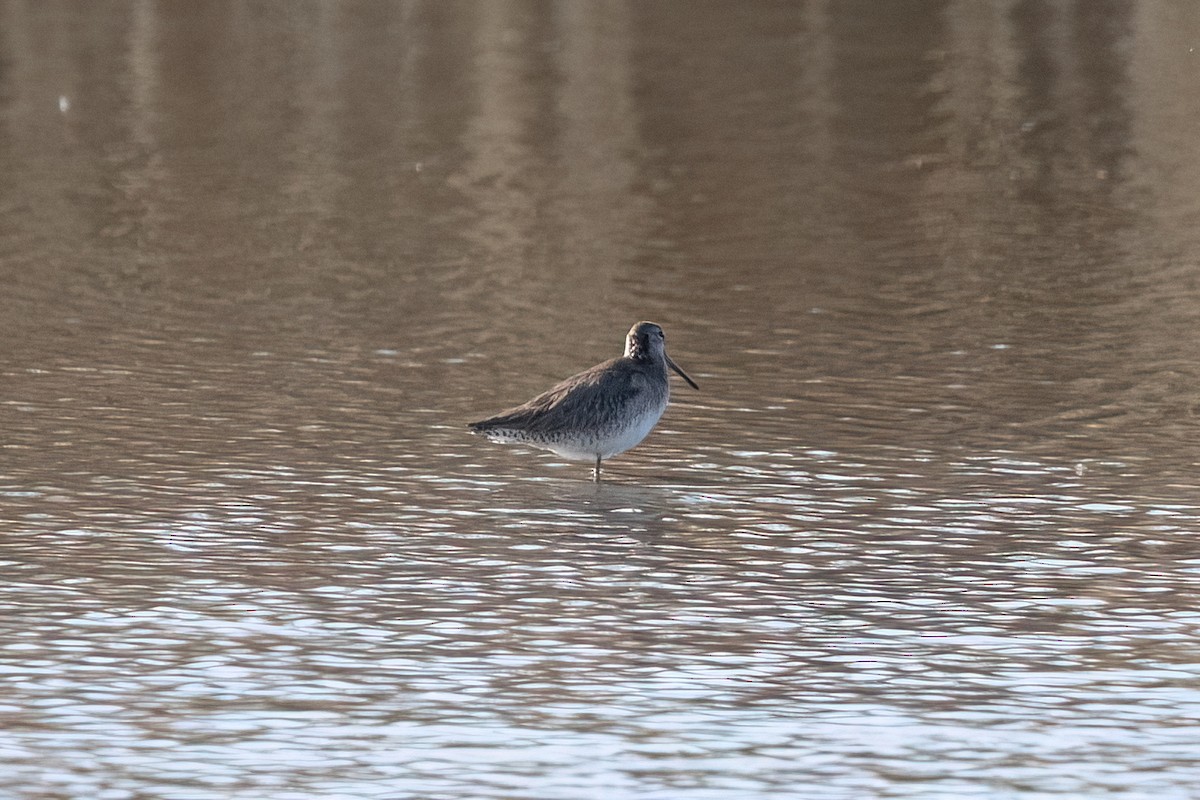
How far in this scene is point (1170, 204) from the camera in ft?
81.3

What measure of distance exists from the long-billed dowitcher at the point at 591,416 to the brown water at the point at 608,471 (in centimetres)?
28

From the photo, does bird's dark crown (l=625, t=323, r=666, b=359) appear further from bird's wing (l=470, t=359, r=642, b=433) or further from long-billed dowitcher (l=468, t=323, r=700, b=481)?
bird's wing (l=470, t=359, r=642, b=433)

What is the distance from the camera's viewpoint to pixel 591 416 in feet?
43.8

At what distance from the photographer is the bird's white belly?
13.4 meters

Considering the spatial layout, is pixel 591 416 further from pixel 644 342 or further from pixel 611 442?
pixel 644 342

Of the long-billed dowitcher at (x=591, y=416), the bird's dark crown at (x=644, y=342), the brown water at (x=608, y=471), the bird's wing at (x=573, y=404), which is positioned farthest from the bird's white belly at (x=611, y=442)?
the bird's dark crown at (x=644, y=342)

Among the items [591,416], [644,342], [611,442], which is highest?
[644,342]

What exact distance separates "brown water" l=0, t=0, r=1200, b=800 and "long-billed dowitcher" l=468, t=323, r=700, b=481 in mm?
279

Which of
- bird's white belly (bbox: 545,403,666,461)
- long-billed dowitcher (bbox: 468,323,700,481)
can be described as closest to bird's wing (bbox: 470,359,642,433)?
long-billed dowitcher (bbox: 468,323,700,481)

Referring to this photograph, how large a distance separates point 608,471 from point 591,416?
0.70 metres

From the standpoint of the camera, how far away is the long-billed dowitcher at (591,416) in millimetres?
13383

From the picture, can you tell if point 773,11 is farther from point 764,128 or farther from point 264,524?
point 264,524

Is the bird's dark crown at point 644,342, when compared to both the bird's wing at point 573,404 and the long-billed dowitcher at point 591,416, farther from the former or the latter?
the bird's wing at point 573,404

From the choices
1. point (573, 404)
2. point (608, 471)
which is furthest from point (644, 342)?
point (573, 404)
